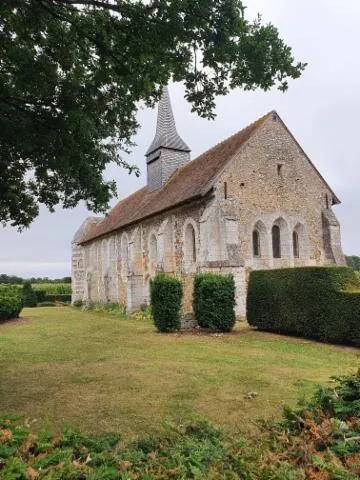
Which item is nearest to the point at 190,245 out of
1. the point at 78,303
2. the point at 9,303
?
the point at 9,303

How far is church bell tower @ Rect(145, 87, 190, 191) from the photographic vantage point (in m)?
24.7

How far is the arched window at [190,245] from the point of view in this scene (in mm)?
18519

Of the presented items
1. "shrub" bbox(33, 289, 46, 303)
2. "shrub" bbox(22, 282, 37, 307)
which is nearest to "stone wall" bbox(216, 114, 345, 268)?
"shrub" bbox(22, 282, 37, 307)

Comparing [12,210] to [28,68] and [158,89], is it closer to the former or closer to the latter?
[28,68]

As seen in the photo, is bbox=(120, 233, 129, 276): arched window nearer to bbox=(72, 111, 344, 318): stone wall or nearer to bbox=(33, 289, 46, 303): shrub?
bbox=(72, 111, 344, 318): stone wall

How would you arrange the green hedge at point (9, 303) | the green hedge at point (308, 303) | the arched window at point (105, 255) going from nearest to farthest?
the green hedge at point (308, 303)
the green hedge at point (9, 303)
the arched window at point (105, 255)

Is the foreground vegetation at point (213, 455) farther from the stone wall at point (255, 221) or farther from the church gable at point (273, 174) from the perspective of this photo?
the church gable at point (273, 174)

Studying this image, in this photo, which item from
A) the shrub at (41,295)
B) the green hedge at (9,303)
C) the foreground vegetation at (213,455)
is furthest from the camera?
the shrub at (41,295)

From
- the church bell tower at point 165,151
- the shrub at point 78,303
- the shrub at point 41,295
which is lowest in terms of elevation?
the shrub at point 78,303

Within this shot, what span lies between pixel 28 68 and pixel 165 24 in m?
2.35

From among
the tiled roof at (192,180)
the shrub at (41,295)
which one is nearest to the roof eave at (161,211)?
the tiled roof at (192,180)

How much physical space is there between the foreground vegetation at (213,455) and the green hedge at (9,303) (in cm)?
1797

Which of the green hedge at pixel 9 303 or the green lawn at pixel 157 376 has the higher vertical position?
the green hedge at pixel 9 303

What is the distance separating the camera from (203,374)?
8031 mm
